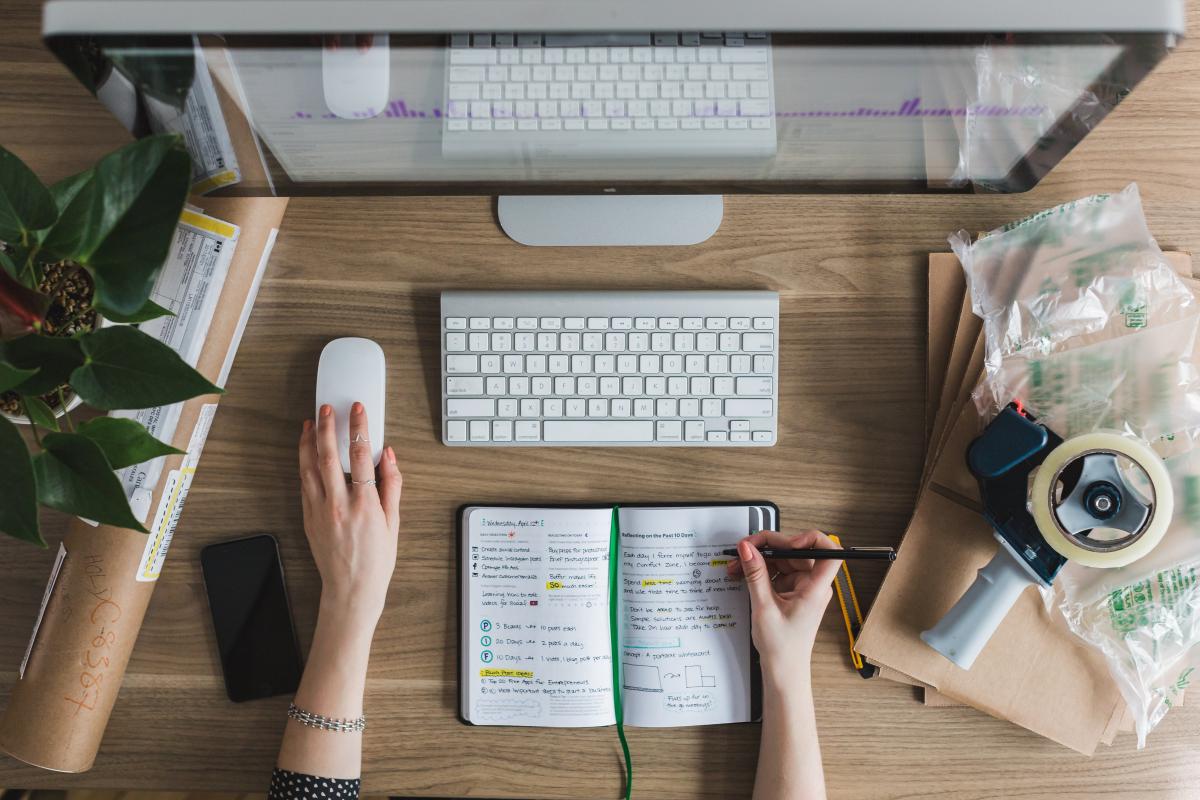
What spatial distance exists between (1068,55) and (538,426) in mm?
545

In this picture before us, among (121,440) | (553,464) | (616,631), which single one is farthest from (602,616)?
(121,440)

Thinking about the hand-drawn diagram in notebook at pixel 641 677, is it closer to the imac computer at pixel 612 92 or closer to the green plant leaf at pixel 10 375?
the imac computer at pixel 612 92

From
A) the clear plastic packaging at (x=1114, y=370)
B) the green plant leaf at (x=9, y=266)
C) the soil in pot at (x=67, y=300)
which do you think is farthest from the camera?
the clear plastic packaging at (x=1114, y=370)

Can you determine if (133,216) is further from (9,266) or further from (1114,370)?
(1114,370)

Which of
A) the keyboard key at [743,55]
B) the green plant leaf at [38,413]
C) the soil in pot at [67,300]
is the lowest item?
the green plant leaf at [38,413]

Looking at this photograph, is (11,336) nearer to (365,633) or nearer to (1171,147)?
(365,633)

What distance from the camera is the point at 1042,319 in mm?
814

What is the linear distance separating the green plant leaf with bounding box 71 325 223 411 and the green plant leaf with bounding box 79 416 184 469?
0.15ft

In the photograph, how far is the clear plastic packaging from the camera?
0.78m

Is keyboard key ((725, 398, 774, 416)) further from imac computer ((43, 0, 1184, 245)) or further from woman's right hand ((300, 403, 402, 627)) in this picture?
woman's right hand ((300, 403, 402, 627))

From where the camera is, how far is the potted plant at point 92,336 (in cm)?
50

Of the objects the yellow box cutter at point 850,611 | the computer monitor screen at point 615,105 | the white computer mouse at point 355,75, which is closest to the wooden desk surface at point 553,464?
the yellow box cutter at point 850,611

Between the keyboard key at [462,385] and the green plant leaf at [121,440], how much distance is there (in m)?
0.29

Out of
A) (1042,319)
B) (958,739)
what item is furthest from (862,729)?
(1042,319)
